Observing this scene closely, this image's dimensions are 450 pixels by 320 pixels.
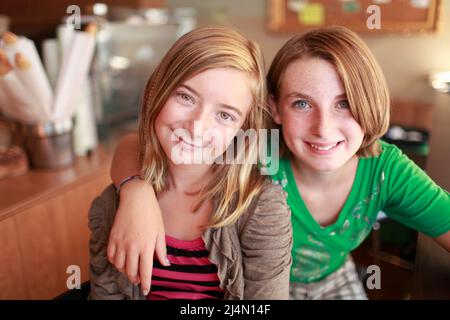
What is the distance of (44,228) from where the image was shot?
1027 mm

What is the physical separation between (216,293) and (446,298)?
33 centimetres

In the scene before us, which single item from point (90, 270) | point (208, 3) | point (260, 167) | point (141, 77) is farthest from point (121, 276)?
point (208, 3)

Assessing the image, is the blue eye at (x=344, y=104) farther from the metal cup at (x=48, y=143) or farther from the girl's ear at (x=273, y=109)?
the metal cup at (x=48, y=143)

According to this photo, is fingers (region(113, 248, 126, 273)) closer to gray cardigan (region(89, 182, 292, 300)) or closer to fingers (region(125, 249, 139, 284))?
fingers (region(125, 249, 139, 284))

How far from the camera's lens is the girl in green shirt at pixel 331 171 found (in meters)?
0.57

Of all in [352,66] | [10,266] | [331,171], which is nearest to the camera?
[352,66]

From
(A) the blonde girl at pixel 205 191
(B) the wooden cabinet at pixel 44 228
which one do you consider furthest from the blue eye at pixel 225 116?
(B) the wooden cabinet at pixel 44 228

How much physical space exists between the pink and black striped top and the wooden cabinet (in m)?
0.20

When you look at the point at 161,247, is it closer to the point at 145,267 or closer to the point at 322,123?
the point at 145,267

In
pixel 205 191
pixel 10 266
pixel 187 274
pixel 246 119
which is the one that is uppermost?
pixel 246 119

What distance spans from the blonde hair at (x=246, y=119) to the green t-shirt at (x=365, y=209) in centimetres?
7

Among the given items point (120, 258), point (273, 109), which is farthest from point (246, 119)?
point (120, 258)

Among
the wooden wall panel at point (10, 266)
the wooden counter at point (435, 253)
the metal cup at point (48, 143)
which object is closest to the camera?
the wooden counter at point (435, 253)

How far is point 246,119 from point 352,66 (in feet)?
0.53
